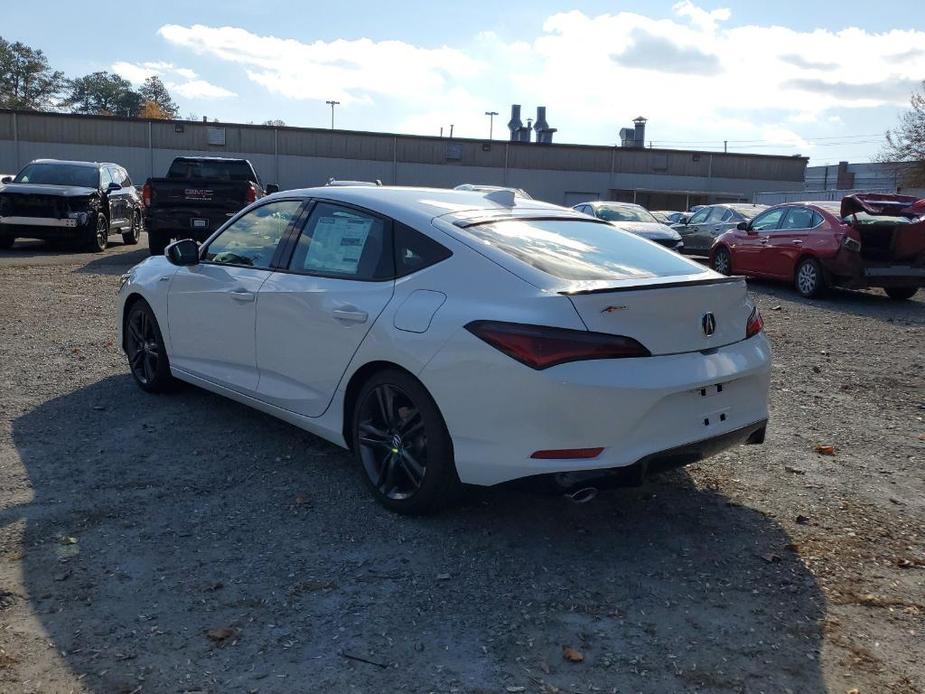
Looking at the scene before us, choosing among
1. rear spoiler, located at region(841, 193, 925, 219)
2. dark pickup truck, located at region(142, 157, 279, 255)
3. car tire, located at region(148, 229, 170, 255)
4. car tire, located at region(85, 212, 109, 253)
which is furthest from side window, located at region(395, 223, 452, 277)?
car tire, located at region(85, 212, 109, 253)

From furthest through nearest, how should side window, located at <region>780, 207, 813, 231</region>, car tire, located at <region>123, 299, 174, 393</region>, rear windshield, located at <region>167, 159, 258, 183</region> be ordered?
rear windshield, located at <region>167, 159, 258, 183</region>
side window, located at <region>780, 207, 813, 231</region>
car tire, located at <region>123, 299, 174, 393</region>

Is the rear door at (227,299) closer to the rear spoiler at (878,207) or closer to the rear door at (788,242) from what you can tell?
the rear spoiler at (878,207)

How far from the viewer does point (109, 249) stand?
18.6 m

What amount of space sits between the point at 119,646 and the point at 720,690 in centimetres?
208

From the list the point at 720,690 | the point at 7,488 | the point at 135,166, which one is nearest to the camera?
the point at 720,690

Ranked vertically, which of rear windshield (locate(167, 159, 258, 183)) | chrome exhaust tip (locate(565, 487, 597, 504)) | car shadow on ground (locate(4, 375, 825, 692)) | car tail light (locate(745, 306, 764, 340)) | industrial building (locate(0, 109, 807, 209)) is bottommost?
car shadow on ground (locate(4, 375, 825, 692))

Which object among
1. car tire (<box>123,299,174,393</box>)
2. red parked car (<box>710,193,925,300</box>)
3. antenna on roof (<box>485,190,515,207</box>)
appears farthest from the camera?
red parked car (<box>710,193,925,300</box>)

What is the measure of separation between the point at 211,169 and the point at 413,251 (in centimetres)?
1406

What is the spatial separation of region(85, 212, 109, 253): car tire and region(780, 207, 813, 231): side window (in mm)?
12502

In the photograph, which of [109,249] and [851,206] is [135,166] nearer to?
[109,249]

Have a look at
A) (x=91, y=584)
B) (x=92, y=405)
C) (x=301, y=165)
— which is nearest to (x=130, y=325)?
(x=92, y=405)

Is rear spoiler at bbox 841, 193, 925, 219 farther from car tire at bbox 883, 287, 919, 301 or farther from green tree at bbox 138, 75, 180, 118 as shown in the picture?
green tree at bbox 138, 75, 180, 118

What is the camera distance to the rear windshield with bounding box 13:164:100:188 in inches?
685

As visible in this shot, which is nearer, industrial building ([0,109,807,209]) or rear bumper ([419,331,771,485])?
rear bumper ([419,331,771,485])
